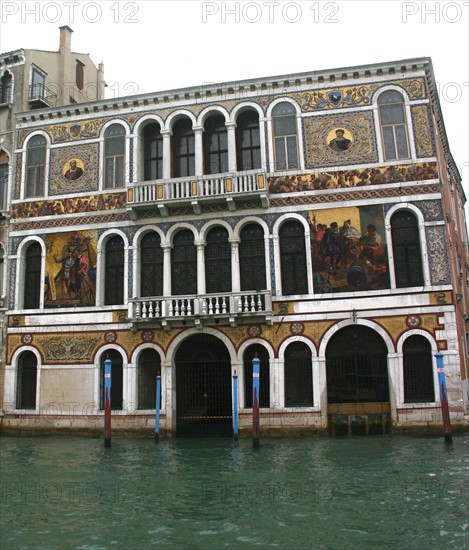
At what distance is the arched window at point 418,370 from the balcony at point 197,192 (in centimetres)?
621

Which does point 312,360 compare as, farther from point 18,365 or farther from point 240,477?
point 18,365

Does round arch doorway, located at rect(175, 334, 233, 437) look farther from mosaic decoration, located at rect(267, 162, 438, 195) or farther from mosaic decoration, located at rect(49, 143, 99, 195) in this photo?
mosaic decoration, located at rect(49, 143, 99, 195)

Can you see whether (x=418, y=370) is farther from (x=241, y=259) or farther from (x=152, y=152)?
(x=152, y=152)

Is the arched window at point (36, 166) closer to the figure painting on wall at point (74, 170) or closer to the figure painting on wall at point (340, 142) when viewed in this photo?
the figure painting on wall at point (74, 170)

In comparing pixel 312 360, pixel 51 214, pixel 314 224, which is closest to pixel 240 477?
pixel 312 360

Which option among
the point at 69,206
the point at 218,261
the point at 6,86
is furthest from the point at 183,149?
the point at 6,86

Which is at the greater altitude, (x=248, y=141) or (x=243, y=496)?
(x=248, y=141)

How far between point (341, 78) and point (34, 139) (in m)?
11.2

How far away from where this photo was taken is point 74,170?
20750 mm

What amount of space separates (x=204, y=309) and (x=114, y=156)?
21.6ft

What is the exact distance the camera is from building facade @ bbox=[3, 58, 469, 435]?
17.6 meters

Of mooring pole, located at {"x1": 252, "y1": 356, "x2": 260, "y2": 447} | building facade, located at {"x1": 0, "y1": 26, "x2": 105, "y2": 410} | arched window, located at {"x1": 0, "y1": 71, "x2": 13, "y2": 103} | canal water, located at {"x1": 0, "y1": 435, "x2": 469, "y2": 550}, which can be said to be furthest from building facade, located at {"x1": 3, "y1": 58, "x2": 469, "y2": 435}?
canal water, located at {"x1": 0, "y1": 435, "x2": 469, "y2": 550}

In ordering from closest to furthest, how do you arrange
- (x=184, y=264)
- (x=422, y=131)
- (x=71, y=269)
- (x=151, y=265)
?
(x=422, y=131), (x=184, y=264), (x=151, y=265), (x=71, y=269)

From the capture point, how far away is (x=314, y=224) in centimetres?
1844
